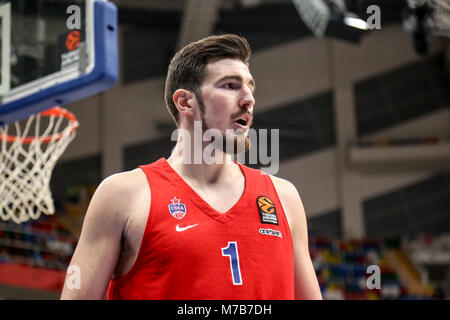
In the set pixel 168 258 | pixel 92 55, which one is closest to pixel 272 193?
pixel 168 258

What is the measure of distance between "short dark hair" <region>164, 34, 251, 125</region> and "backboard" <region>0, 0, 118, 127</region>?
847 mm

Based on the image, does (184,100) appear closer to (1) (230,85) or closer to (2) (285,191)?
(1) (230,85)

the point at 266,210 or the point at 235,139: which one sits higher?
the point at 235,139

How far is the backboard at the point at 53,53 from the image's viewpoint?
289 cm

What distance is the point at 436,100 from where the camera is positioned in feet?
54.4

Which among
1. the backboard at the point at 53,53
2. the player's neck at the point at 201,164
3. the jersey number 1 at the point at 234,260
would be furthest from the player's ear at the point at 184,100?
the backboard at the point at 53,53

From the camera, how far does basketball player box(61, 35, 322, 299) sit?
1814 mm

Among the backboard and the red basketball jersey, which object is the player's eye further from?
the backboard

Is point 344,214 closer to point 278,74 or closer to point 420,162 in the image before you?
point 420,162

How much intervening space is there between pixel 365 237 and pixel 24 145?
1122cm

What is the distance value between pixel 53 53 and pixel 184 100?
165 cm

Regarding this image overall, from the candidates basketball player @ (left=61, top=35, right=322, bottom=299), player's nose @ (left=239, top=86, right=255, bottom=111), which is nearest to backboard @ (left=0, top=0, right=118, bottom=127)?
basketball player @ (left=61, top=35, right=322, bottom=299)

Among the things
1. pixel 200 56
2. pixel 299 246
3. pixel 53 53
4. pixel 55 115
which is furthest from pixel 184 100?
pixel 55 115

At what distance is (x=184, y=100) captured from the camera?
2137 mm
